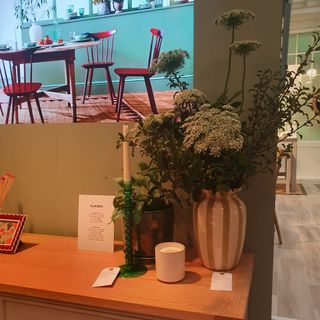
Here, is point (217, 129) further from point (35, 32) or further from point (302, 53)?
point (302, 53)

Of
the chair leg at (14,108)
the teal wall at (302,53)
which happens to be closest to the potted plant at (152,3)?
the chair leg at (14,108)

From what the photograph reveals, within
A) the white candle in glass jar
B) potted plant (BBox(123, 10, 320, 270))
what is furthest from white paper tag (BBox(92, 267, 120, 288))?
potted plant (BBox(123, 10, 320, 270))

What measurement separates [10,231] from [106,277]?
561 millimetres

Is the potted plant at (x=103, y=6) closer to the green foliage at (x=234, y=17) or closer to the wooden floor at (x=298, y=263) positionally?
the green foliage at (x=234, y=17)

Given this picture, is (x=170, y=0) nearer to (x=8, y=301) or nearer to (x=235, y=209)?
(x=235, y=209)

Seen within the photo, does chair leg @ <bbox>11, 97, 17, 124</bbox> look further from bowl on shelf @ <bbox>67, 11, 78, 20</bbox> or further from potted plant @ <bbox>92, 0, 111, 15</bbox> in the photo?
potted plant @ <bbox>92, 0, 111, 15</bbox>

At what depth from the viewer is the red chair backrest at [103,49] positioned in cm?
144

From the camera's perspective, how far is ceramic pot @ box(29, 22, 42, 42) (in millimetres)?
1553

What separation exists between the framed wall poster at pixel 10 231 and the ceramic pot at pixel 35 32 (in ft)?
2.76

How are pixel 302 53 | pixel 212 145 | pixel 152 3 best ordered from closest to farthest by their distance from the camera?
pixel 212 145, pixel 152 3, pixel 302 53

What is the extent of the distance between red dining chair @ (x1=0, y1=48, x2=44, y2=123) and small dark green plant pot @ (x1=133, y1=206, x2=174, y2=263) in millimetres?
787

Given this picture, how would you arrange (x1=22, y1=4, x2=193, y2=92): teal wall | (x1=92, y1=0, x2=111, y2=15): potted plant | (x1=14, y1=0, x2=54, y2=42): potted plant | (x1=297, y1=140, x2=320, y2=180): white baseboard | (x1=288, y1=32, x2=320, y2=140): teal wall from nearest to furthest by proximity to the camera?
1. (x1=22, y1=4, x2=193, y2=92): teal wall
2. (x1=92, y1=0, x2=111, y2=15): potted plant
3. (x1=14, y1=0, x2=54, y2=42): potted plant
4. (x1=288, y1=32, x2=320, y2=140): teal wall
5. (x1=297, y1=140, x2=320, y2=180): white baseboard

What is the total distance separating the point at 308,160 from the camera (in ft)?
20.9

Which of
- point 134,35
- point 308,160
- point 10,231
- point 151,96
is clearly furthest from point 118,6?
point 308,160
